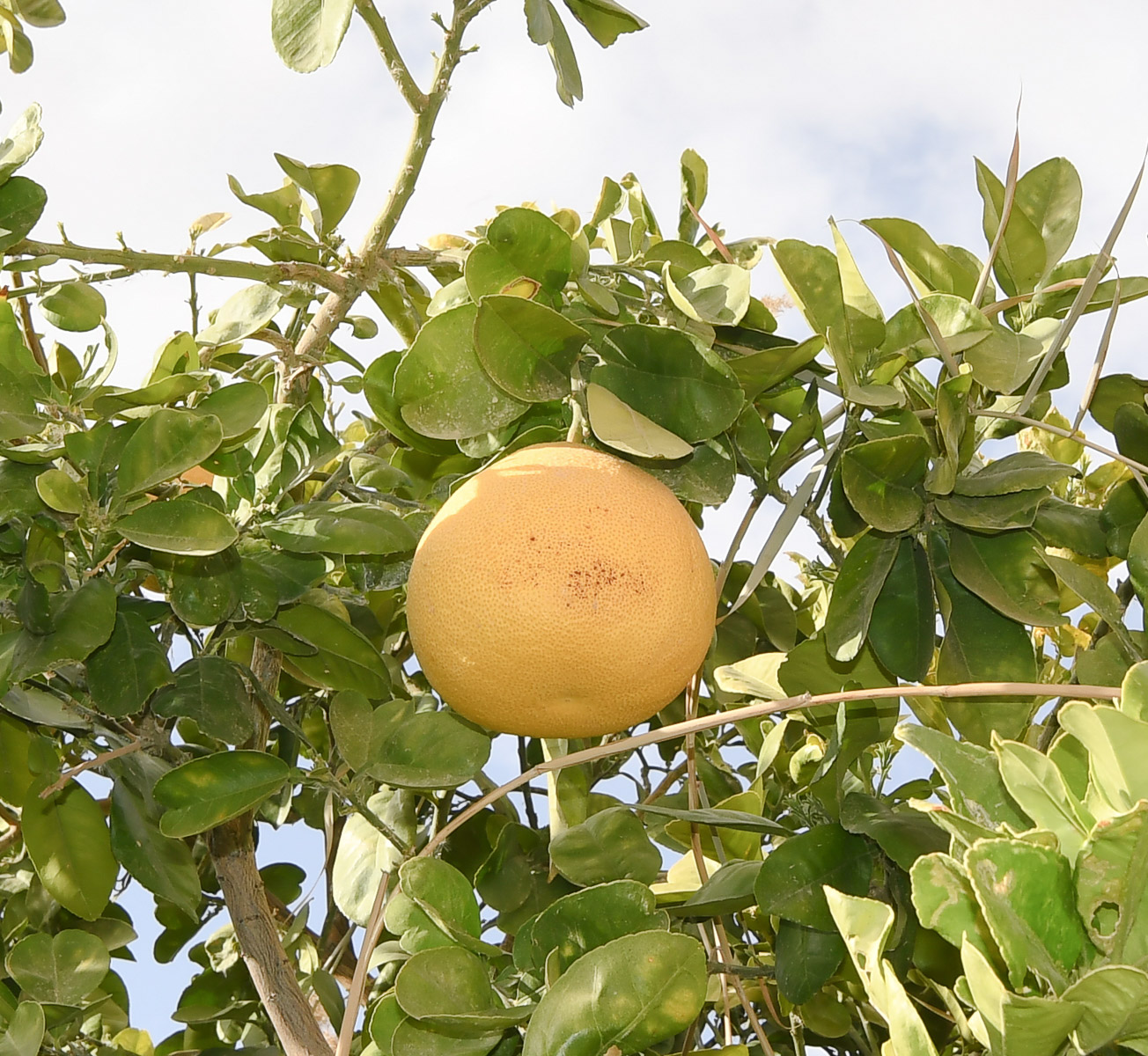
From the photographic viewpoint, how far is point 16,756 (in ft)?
3.79

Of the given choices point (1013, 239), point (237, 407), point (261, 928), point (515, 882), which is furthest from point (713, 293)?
point (261, 928)

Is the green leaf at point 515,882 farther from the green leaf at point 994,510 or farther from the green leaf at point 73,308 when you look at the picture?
the green leaf at point 73,308

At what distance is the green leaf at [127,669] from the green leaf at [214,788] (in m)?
0.09

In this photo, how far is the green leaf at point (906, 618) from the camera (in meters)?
0.96

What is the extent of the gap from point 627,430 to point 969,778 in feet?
1.03

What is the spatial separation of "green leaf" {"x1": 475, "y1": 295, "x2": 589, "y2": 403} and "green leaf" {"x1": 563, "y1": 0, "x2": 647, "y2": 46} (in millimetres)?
374

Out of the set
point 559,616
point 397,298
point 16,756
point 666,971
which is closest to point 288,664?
point 16,756

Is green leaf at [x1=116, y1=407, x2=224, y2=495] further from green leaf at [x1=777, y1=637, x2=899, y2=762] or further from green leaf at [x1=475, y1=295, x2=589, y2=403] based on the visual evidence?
green leaf at [x1=777, y1=637, x2=899, y2=762]

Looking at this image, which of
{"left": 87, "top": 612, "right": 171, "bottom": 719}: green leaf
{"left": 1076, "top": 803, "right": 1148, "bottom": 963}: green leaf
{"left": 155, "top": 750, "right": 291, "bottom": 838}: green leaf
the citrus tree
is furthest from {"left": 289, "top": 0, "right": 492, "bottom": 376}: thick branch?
{"left": 1076, "top": 803, "right": 1148, "bottom": 963}: green leaf

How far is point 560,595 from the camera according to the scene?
0.78 meters

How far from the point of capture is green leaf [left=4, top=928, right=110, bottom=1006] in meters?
1.13

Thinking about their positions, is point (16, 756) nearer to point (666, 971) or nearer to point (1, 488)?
point (1, 488)

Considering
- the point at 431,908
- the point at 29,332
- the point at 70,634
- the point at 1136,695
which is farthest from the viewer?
the point at 29,332

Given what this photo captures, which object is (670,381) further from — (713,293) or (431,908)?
(431,908)
